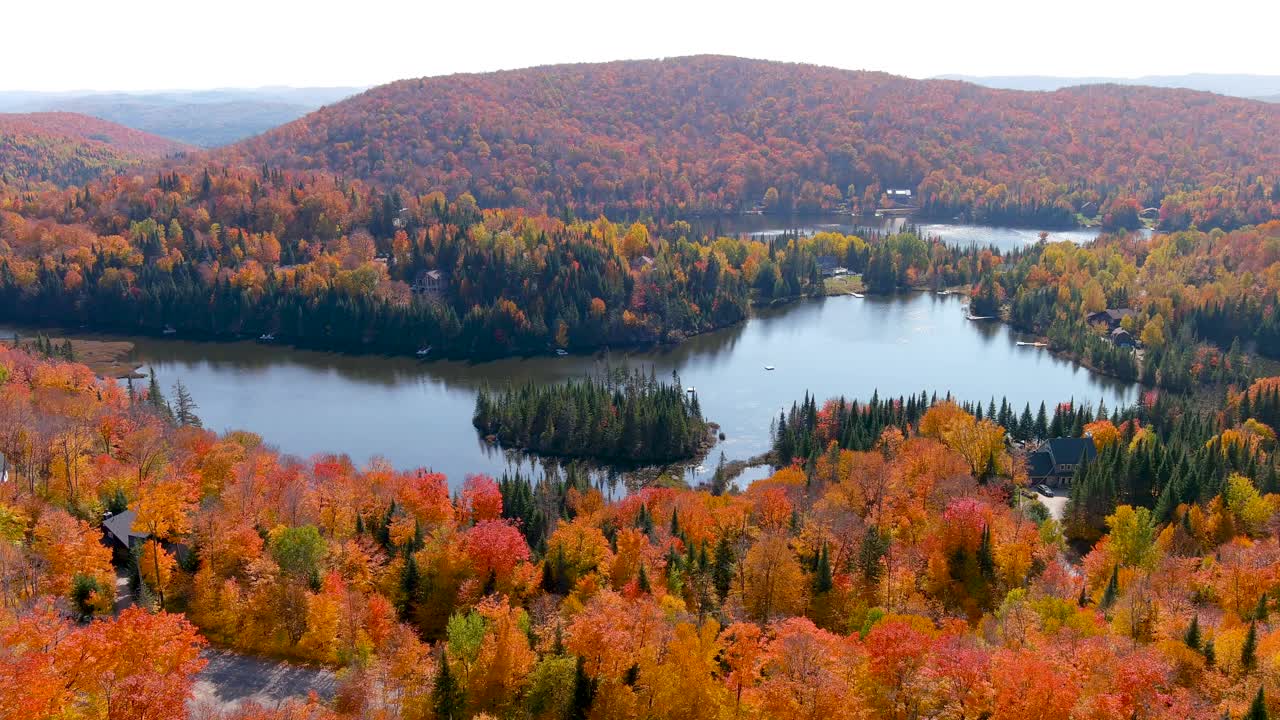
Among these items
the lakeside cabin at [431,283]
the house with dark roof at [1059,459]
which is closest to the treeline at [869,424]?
the house with dark roof at [1059,459]

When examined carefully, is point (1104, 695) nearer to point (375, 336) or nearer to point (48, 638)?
point (48, 638)

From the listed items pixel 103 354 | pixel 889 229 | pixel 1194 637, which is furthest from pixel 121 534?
pixel 889 229

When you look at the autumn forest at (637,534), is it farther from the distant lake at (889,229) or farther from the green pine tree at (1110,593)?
the distant lake at (889,229)

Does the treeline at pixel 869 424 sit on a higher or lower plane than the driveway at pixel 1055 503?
higher

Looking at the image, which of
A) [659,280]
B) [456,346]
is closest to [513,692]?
[456,346]

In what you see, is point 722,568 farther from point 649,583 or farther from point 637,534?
point 649,583

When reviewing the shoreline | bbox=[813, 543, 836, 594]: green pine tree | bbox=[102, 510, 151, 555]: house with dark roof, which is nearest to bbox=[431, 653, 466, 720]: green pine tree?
bbox=[102, 510, 151, 555]: house with dark roof

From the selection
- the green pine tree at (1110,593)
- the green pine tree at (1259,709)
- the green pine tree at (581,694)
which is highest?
the green pine tree at (1259,709)
